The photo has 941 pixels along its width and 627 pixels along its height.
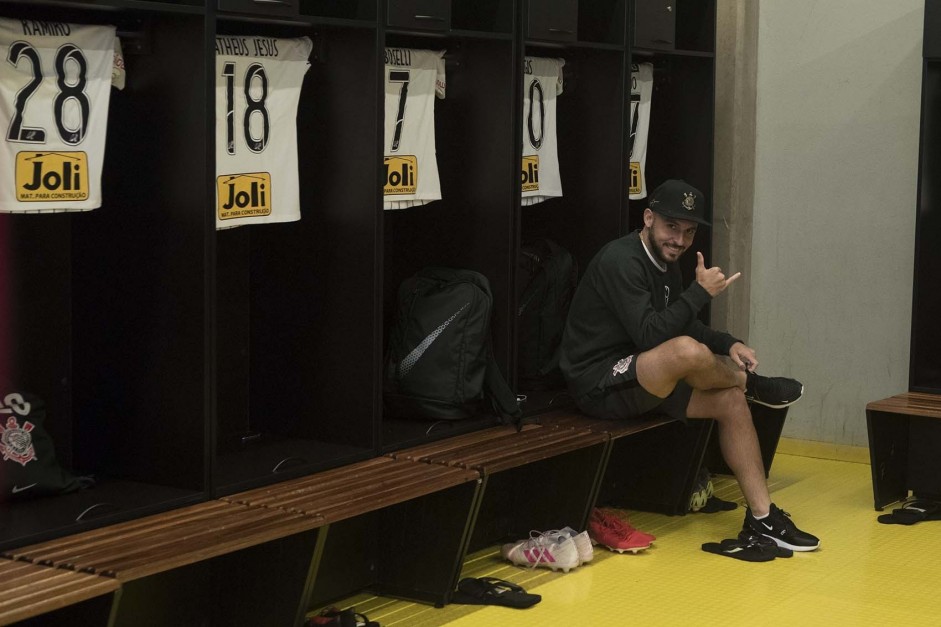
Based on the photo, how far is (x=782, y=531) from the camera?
A: 4.72 m

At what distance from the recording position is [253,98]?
3.89 metres

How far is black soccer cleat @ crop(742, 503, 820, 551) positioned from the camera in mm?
4707

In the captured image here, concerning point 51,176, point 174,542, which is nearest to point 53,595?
point 174,542

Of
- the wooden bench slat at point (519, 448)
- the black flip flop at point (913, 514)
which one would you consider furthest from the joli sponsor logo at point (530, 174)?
the black flip flop at point (913, 514)

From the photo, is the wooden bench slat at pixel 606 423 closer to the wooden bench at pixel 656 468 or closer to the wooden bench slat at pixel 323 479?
the wooden bench at pixel 656 468

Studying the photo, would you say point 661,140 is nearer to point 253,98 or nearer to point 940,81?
point 940,81

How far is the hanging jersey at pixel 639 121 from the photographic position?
5672 mm

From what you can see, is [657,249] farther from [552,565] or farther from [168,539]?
[168,539]

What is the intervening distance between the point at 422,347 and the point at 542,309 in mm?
899

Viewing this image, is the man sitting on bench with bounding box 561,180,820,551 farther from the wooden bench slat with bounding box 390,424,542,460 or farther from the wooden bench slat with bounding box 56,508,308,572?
the wooden bench slat with bounding box 56,508,308,572

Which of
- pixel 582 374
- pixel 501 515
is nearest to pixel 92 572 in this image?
pixel 501 515

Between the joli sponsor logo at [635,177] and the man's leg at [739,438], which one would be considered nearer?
the man's leg at [739,438]

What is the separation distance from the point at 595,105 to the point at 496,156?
0.78 m

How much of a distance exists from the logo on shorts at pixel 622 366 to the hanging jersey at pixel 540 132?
74cm
